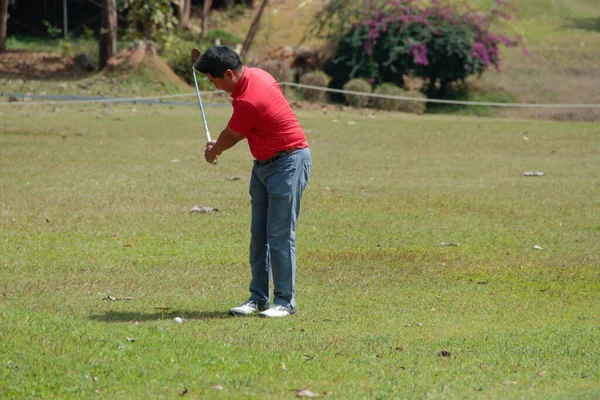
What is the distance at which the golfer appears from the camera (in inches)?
248

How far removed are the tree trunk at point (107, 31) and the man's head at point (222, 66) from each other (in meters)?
21.8

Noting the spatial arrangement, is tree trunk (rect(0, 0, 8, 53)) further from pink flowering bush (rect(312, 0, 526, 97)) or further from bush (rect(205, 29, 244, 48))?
pink flowering bush (rect(312, 0, 526, 97))

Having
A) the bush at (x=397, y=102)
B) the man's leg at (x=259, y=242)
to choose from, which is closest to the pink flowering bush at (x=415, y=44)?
the bush at (x=397, y=102)

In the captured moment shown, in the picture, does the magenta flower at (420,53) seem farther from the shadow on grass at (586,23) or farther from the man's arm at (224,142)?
the man's arm at (224,142)

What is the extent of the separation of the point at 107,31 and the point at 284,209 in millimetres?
22286

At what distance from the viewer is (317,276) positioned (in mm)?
8320

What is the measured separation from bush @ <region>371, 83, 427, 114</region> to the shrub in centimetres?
28

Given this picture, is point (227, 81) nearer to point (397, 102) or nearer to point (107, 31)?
point (397, 102)

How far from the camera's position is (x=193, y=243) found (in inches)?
375

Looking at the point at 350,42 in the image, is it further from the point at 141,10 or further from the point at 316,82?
the point at 141,10

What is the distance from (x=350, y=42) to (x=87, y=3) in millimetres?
13354

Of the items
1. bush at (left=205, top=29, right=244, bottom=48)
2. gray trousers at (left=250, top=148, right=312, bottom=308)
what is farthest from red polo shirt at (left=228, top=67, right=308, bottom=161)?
bush at (left=205, top=29, right=244, bottom=48)

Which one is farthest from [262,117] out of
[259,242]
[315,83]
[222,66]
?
[315,83]

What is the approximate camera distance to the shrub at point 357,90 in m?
26.5
